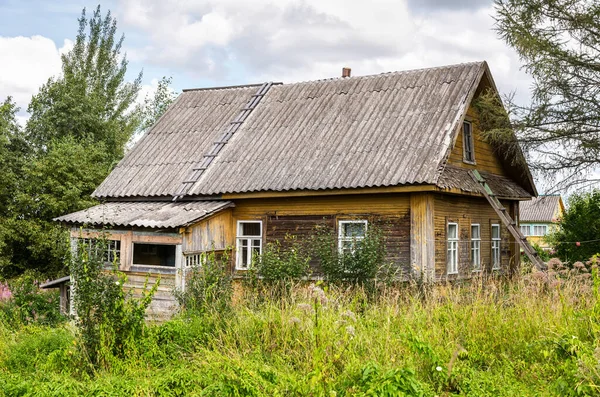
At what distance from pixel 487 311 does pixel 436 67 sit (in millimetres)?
10591

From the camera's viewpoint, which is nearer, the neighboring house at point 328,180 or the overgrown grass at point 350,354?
the overgrown grass at point 350,354

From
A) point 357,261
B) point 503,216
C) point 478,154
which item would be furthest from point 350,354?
point 478,154

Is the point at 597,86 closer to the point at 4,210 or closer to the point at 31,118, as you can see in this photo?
the point at 4,210

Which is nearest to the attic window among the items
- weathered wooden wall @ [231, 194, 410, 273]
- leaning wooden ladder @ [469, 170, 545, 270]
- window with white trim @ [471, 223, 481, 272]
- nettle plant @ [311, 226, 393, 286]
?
leaning wooden ladder @ [469, 170, 545, 270]

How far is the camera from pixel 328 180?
1478 cm

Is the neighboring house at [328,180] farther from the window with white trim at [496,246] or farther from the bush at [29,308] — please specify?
the bush at [29,308]

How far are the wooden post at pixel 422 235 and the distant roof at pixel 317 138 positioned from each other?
76cm

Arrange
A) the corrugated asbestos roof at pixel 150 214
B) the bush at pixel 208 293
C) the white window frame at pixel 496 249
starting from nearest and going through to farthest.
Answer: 1. the bush at pixel 208 293
2. the corrugated asbestos roof at pixel 150 214
3. the white window frame at pixel 496 249

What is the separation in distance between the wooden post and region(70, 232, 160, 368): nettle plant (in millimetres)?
7003

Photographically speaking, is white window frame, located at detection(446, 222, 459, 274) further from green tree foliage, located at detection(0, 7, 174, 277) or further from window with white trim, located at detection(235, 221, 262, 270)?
green tree foliage, located at detection(0, 7, 174, 277)

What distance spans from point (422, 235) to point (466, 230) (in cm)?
273

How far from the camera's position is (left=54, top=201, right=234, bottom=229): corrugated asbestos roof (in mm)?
14172

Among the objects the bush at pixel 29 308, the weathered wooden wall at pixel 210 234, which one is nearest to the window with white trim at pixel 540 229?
the weathered wooden wall at pixel 210 234

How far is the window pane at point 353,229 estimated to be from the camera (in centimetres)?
1479
